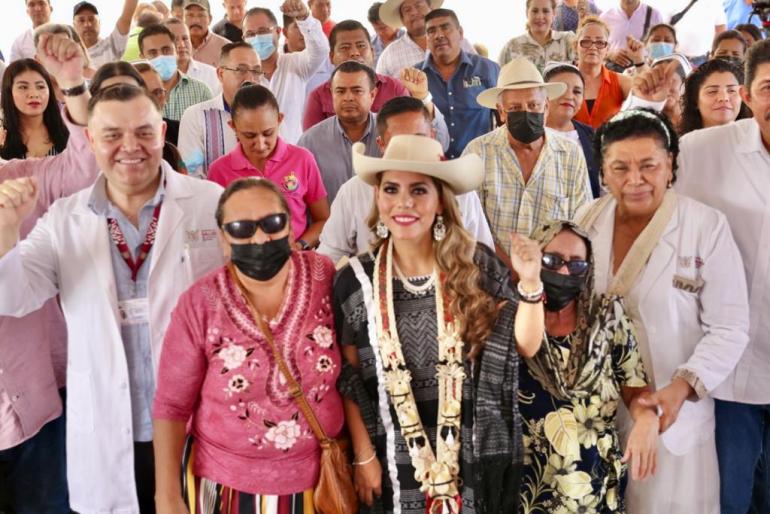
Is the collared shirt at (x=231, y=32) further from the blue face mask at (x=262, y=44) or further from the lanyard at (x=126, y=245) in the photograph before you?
the lanyard at (x=126, y=245)

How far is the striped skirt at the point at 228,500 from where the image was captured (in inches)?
92.0

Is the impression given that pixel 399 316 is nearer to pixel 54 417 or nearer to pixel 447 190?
pixel 447 190

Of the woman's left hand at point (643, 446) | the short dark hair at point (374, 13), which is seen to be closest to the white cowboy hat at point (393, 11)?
the short dark hair at point (374, 13)

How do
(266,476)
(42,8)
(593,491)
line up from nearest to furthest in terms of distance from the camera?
(266,476) → (593,491) → (42,8)

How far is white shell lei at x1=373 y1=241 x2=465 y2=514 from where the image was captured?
2420 millimetres

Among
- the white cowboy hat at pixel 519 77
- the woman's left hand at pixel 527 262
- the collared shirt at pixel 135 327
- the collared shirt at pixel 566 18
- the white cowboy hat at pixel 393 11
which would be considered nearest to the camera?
the woman's left hand at pixel 527 262

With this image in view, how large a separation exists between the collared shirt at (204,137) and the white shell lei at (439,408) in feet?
7.35

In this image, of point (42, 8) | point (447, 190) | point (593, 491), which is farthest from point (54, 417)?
point (42, 8)

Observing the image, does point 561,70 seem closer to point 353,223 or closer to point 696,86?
point 696,86

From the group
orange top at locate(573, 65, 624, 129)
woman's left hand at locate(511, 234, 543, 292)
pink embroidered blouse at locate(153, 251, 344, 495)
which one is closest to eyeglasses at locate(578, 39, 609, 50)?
orange top at locate(573, 65, 624, 129)

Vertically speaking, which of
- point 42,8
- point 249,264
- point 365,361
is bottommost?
point 365,361

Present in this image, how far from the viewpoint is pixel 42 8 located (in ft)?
22.9

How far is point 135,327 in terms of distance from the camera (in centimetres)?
269

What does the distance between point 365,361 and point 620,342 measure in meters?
0.83
